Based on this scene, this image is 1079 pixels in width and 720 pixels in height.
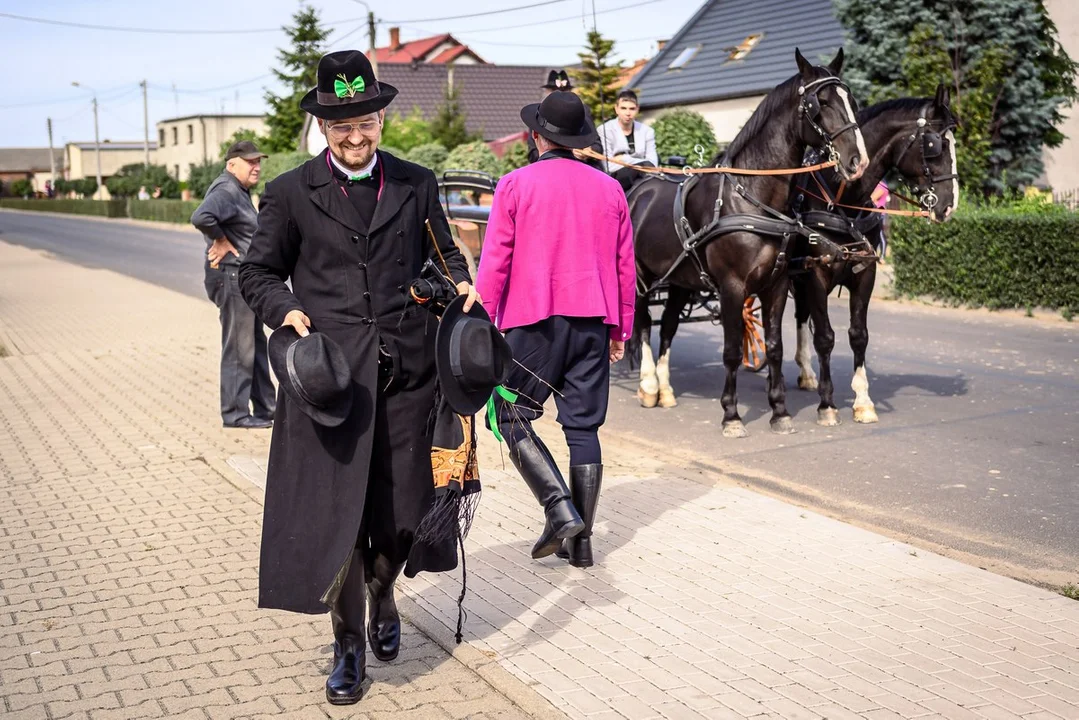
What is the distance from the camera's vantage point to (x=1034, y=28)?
21.6 metres

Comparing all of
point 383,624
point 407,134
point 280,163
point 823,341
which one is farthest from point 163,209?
point 383,624

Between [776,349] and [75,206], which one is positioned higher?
[776,349]

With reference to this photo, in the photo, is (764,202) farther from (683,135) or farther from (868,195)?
(683,135)

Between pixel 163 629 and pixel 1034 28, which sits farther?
pixel 1034 28

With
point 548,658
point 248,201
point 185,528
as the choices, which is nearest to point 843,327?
point 248,201

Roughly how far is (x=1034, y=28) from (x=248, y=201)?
16843mm

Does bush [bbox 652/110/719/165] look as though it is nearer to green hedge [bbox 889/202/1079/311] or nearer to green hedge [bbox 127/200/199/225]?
green hedge [bbox 889/202/1079/311]

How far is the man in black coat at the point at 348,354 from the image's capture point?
4293 millimetres

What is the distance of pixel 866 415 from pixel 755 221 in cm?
176

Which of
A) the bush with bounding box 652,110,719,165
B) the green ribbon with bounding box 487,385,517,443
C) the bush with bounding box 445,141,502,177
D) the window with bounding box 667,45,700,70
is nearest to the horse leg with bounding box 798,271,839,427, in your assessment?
the green ribbon with bounding box 487,385,517,443

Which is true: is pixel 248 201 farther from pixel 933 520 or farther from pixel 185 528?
pixel 933 520

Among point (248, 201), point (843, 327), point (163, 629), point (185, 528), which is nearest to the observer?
point (163, 629)

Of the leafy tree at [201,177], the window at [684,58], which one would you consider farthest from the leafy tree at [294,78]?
the window at [684,58]

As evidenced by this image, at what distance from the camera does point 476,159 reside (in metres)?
35.2
